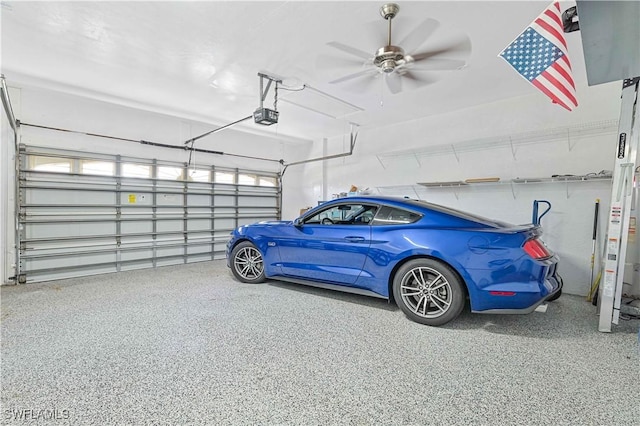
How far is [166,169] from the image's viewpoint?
5.70m

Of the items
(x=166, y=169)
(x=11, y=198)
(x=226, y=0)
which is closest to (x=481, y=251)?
(x=226, y=0)

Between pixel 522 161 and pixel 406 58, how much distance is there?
3.07 m

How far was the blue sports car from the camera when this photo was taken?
7.98 feet

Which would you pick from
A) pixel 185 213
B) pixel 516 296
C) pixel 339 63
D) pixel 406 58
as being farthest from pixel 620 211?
pixel 185 213

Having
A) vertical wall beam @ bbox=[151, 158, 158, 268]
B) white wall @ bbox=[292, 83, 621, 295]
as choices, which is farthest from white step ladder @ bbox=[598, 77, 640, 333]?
vertical wall beam @ bbox=[151, 158, 158, 268]

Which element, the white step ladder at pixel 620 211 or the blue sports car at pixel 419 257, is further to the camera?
the white step ladder at pixel 620 211

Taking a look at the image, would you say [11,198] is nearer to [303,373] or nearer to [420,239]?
[303,373]

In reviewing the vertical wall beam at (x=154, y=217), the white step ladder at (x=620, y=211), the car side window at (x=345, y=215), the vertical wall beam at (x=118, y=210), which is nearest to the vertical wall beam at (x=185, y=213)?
the vertical wall beam at (x=154, y=217)

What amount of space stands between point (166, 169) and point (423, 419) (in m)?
5.93

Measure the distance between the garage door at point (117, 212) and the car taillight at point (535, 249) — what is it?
18.7 feet

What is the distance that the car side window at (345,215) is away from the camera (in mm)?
3188

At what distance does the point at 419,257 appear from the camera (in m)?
2.77

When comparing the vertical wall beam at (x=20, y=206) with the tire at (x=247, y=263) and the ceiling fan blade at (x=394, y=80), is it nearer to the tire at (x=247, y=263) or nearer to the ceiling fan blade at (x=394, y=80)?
the tire at (x=247, y=263)

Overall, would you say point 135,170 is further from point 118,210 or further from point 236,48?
point 236,48
